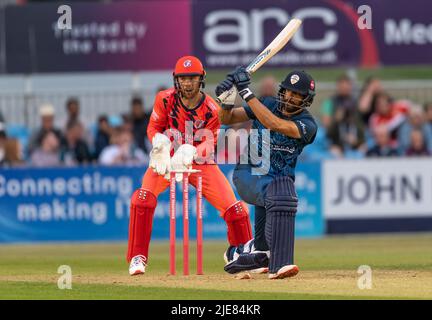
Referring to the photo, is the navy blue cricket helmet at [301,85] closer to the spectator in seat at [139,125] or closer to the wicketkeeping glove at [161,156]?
the wicketkeeping glove at [161,156]

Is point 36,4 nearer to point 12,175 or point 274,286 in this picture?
point 12,175

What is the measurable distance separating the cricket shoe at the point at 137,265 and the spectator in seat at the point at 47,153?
323 inches

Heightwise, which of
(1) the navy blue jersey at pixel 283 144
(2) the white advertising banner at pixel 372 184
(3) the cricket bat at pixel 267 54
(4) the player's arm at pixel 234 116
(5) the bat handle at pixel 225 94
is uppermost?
(3) the cricket bat at pixel 267 54

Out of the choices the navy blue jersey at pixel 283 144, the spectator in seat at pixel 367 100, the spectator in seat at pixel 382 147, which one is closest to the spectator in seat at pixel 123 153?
the spectator in seat at pixel 382 147

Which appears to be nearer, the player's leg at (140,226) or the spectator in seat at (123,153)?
the player's leg at (140,226)

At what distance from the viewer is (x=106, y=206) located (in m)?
18.8

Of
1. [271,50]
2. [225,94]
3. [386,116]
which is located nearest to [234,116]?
[225,94]

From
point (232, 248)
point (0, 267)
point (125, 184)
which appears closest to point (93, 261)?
point (0, 267)

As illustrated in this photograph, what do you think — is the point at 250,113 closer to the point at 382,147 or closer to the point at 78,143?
the point at 382,147

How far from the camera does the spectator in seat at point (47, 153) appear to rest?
19.6 metres

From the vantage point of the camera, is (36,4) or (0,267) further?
(36,4)

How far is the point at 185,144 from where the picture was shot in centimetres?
1140
